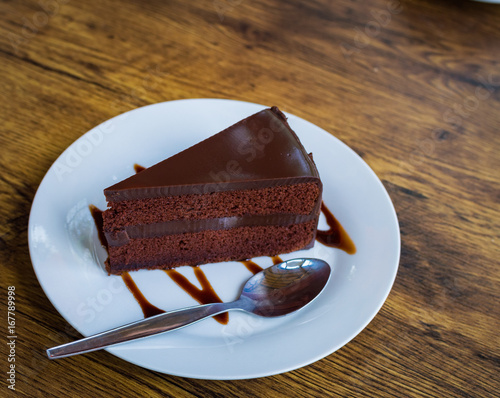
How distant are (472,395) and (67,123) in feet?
5.64

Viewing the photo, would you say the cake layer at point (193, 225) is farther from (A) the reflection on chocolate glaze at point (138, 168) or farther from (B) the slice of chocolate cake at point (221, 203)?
(A) the reflection on chocolate glaze at point (138, 168)

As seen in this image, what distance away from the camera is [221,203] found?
1.73 m

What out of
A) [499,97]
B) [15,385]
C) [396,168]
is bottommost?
[15,385]

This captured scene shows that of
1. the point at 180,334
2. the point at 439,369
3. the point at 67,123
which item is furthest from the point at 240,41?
the point at 439,369

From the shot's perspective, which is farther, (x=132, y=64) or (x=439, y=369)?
(x=132, y=64)

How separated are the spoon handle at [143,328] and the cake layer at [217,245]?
0.31 metres

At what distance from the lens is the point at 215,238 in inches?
70.8

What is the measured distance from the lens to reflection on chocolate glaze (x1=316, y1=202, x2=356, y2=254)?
5.72ft

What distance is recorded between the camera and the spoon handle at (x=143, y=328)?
1.29 m

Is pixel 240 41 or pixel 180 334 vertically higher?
pixel 240 41

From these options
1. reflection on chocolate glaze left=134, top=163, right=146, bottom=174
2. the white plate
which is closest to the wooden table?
the white plate

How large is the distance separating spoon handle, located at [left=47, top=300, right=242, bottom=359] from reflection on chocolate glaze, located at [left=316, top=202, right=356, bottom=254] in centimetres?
42

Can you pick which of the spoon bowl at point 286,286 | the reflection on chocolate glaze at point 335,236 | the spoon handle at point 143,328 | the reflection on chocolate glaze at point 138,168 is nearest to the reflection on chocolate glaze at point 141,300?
the spoon handle at point 143,328

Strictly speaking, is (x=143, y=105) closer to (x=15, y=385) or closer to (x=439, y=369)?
(x=15, y=385)
